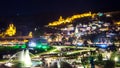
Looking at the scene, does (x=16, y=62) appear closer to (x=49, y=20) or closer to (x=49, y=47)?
(x=49, y=47)

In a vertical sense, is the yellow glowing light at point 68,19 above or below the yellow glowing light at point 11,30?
above

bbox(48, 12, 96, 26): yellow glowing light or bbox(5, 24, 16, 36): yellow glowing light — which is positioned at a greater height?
bbox(48, 12, 96, 26): yellow glowing light

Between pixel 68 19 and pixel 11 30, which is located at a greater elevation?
pixel 68 19

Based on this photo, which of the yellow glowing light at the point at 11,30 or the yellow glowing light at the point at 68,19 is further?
the yellow glowing light at the point at 68,19

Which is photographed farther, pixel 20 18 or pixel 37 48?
pixel 20 18

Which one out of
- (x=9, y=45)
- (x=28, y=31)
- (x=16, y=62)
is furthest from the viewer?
(x=28, y=31)

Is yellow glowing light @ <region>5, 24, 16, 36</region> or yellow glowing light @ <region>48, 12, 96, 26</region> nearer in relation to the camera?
yellow glowing light @ <region>5, 24, 16, 36</region>

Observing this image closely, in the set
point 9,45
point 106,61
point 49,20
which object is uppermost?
point 49,20

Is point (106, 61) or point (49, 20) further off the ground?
point (49, 20)

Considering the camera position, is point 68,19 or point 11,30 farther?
point 68,19

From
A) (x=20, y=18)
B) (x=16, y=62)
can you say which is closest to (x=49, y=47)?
(x=16, y=62)

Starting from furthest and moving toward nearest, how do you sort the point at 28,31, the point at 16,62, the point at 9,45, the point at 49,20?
the point at 49,20
the point at 28,31
the point at 9,45
the point at 16,62
